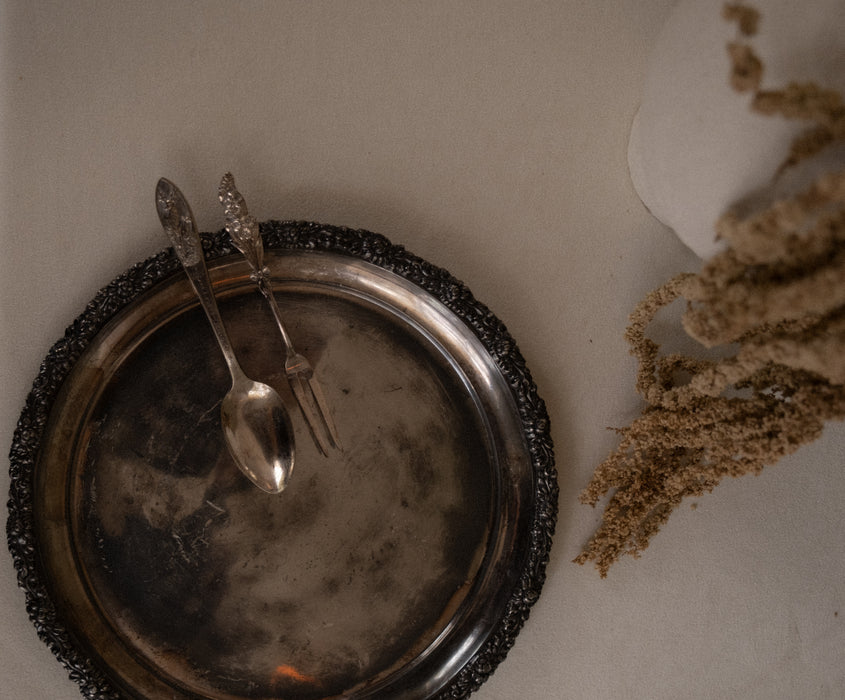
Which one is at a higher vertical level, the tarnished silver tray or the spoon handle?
the spoon handle

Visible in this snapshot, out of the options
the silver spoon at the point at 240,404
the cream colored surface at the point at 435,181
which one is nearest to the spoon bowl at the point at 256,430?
the silver spoon at the point at 240,404

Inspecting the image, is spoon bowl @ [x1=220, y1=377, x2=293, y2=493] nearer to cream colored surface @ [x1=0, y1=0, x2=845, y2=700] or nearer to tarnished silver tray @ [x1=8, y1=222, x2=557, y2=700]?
tarnished silver tray @ [x1=8, y1=222, x2=557, y2=700]

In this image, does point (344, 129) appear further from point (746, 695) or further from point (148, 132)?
point (746, 695)

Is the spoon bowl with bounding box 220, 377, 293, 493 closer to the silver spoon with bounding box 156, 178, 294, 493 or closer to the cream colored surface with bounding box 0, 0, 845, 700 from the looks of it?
the silver spoon with bounding box 156, 178, 294, 493

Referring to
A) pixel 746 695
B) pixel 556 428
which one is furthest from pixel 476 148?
pixel 746 695

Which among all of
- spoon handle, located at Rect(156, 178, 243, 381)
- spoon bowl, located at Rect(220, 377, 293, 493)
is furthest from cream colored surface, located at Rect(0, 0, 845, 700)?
spoon bowl, located at Rect(220, 377, 293, 493)

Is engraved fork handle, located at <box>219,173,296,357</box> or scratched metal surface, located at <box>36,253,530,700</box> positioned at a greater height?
engraved fork handle, located at <box>219,173,296,357</box>

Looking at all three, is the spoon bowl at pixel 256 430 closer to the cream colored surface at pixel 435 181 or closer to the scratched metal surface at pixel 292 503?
the scratched metal surface at pixel 292 503

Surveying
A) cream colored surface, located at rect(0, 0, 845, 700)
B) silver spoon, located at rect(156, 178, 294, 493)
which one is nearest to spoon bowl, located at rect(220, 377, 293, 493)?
silver spoon, located at rect(156, 178, 294, 493)
